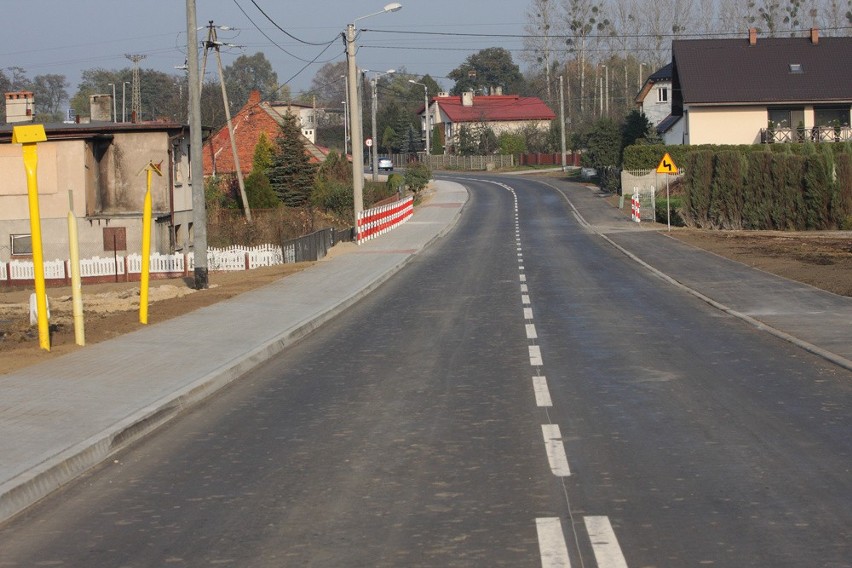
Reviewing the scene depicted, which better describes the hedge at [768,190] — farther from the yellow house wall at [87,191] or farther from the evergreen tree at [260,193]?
the evergreen tree at [260,193]

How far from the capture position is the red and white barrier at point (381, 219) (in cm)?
3947

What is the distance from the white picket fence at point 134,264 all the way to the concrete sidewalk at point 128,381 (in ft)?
39.7

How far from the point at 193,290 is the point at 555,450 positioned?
18.8m

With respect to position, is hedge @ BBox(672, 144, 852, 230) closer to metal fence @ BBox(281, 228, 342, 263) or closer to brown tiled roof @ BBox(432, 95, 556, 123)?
metal fence @ BBox(281, 228, 342, 263)

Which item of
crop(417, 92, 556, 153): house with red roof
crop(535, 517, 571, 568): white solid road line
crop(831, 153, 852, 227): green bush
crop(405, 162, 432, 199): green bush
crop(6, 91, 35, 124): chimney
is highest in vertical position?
crop(417, 92, 556, 153): house with red roof

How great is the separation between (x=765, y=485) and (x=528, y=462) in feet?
5.40

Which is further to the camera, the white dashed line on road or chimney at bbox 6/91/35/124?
chimney at bbox 6/91/35/124

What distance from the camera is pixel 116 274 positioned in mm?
33469

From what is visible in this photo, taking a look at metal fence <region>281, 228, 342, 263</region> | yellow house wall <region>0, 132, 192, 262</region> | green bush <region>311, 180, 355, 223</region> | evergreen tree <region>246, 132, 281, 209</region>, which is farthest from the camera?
green bush <region>311, 180, 355, 223</region>

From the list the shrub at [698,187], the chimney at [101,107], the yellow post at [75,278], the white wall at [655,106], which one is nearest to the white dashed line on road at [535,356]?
the yellow post at [75,278]

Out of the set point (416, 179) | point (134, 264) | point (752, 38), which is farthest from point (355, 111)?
point (752, 38)

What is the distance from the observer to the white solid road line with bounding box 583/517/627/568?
5676 mm

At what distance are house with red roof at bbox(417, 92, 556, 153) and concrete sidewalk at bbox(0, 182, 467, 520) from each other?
105 m

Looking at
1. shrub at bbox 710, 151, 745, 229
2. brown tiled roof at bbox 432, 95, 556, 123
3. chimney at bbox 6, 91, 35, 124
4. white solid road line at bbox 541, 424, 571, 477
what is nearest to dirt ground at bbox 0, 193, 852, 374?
shrub at bbox 710, 151, 745, 229
